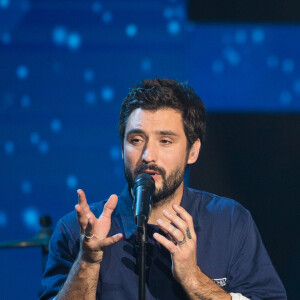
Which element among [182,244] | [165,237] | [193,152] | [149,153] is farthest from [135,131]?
[182,244]

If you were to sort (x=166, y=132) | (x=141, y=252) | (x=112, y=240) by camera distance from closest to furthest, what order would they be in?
(x=141, y=252) → (x=112, y=240) → (x=166, y=132)

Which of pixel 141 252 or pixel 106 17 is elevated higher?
pixel 106 17

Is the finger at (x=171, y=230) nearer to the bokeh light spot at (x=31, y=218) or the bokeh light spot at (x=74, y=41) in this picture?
the bokeh light spot at (x=31, y=218)

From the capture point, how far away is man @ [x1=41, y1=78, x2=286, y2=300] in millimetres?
1832

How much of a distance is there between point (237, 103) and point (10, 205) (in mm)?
1472

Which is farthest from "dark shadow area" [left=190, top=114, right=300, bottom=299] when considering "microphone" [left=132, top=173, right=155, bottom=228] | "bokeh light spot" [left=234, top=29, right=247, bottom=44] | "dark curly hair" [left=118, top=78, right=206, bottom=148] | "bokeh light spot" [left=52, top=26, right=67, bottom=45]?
"microphone" [left=132, top=173, right=155, bottom=228]

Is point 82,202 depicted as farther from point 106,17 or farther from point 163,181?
point 106,17

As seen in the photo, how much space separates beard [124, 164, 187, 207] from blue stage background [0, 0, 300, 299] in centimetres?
86

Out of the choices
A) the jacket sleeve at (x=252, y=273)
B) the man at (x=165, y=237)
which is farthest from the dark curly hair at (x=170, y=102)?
the jacket sleeve at (x=252, y=273)

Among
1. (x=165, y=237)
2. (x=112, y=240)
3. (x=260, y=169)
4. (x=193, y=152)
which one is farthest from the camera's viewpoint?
(x=260, y=169)

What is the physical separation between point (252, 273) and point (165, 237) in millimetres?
396

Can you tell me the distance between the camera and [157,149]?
1907 mm

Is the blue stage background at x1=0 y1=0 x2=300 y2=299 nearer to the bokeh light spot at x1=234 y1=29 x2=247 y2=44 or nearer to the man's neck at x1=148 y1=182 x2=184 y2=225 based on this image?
the bokeh light spot at x1=234 y1=29 x2=247 y2=44

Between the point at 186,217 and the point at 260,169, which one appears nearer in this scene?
the point at 186,217
